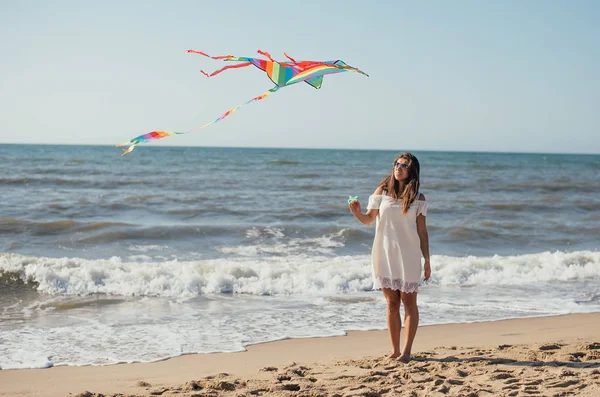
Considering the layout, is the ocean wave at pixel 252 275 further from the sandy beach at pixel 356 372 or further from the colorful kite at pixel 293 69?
the colorful kite at pixel 293 69

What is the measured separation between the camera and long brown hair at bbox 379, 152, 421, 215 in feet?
14.6

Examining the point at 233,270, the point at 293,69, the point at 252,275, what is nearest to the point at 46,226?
the point at 233,270

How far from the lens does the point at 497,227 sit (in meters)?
14.6

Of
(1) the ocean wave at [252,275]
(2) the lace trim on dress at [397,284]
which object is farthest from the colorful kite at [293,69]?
(1) the ocean wave at [252,275]

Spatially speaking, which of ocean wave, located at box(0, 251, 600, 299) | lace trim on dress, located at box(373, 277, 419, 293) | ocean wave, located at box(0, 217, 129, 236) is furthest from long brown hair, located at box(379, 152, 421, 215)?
ocean wave, located at box(0, 217, 129, 236)

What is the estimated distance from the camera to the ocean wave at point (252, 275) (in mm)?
8164

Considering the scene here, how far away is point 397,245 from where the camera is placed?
14.9 ft

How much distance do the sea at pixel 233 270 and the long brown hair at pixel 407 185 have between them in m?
2.07

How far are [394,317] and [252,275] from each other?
4430 millimetres

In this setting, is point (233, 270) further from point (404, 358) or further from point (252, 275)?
point (404, 358)

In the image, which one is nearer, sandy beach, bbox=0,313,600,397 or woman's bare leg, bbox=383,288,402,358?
sandy beach, bbox=0,313,600,397

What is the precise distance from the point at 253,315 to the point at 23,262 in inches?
172

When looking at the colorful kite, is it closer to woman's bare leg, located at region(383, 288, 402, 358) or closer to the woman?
the woman

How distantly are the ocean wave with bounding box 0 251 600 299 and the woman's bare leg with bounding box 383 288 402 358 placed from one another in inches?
131
